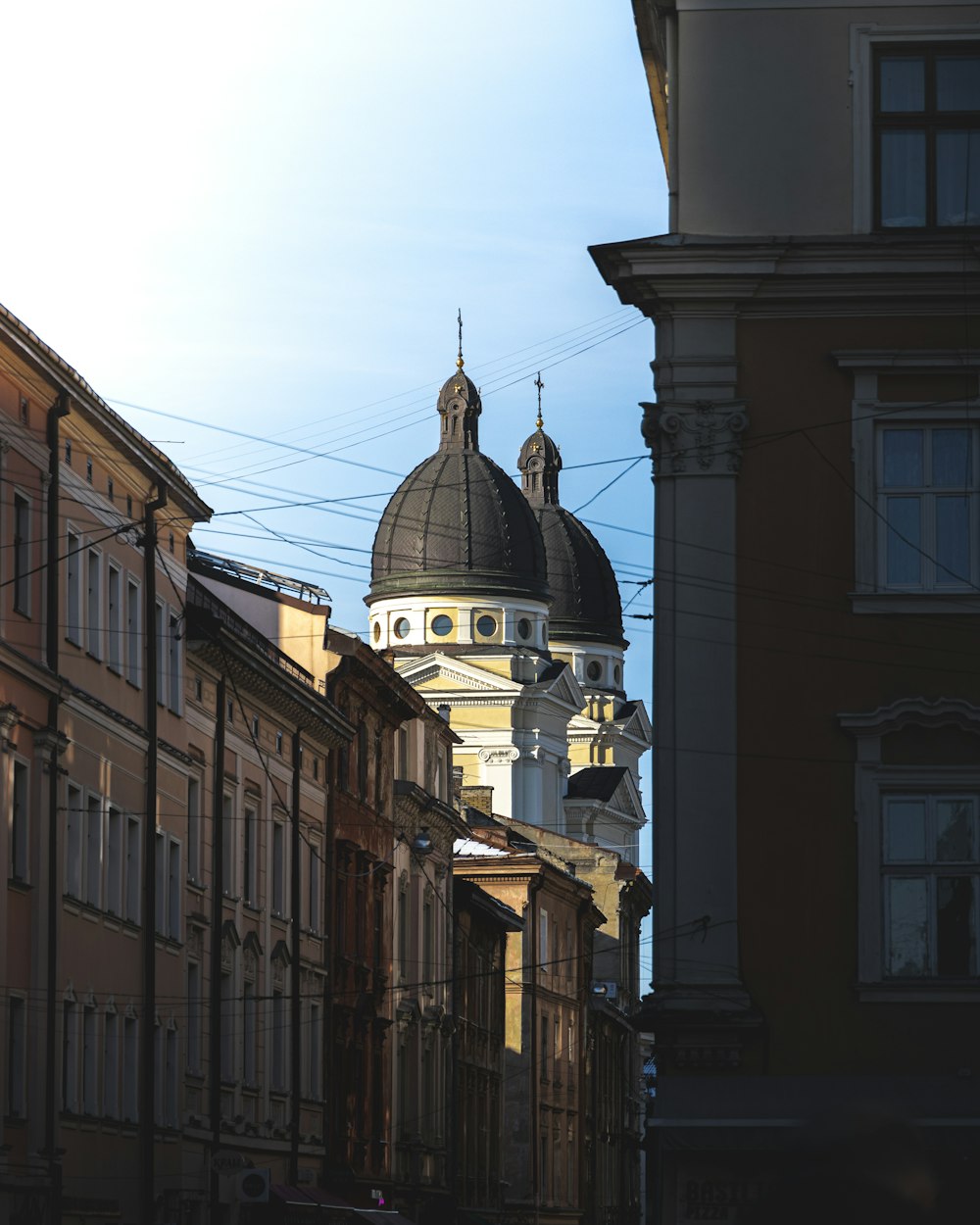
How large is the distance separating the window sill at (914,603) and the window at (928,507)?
0.13m

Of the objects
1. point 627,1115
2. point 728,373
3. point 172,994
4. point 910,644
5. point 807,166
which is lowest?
point 627,1115

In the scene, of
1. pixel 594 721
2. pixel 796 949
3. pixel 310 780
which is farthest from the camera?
pixel 594 721

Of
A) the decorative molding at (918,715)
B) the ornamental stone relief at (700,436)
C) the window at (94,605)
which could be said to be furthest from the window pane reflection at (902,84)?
the window at (94,605)

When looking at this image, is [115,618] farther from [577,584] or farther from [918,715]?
[577,584]

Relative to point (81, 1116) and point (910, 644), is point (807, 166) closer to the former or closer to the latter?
point (910, 644)

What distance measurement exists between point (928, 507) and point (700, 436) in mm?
2092

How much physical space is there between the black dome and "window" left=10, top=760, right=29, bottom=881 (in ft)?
392

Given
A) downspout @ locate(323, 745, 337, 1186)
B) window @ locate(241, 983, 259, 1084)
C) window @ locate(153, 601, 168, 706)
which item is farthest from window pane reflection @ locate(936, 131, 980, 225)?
downspout @ locate(323, 745, 337, 1186)

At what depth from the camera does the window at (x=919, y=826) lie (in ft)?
66.5

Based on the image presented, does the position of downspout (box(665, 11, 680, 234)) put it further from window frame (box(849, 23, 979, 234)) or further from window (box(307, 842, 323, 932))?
window (box(307, 842, 323, 932))

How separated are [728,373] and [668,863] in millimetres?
4397

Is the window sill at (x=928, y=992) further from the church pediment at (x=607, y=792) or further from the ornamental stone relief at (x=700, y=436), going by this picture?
the church pediment at (x=607, y=792)

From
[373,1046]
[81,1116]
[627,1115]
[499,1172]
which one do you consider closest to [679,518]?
[81,1116]

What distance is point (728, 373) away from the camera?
2133cm
